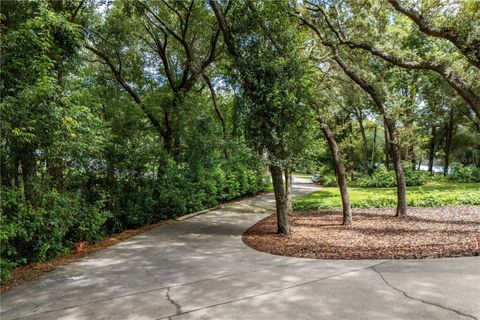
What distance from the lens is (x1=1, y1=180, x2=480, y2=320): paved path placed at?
3330mm

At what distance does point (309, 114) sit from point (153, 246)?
4699 mm

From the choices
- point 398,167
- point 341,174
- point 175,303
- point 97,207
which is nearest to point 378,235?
point 341,174

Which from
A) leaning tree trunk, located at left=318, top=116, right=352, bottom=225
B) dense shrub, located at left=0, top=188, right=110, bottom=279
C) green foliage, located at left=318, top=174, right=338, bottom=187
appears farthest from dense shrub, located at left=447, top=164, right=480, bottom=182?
dense shrub, located at left=0, top=188, right=110, bottom=279

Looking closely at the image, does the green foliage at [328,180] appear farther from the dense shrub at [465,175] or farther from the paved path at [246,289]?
the paved path at [246,289]

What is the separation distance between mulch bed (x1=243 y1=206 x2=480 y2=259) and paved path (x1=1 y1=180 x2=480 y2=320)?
0.55 metres

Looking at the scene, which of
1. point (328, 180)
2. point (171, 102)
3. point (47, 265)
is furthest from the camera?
point (328, 180)

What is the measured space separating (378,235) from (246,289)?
4621 millimetres

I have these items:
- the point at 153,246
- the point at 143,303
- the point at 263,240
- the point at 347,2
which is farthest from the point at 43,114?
the point at 347,2

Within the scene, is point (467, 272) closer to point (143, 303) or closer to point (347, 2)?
point (143, 303)

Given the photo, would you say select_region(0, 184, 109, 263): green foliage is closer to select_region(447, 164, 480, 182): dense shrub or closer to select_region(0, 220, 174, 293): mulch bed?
select_region(0, 220, 174, 293): mulch bed

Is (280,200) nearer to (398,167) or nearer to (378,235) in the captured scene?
(378,235)

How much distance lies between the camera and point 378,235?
747cm

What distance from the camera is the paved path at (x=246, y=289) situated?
3330mm

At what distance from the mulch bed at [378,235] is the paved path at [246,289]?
0.55 meters
